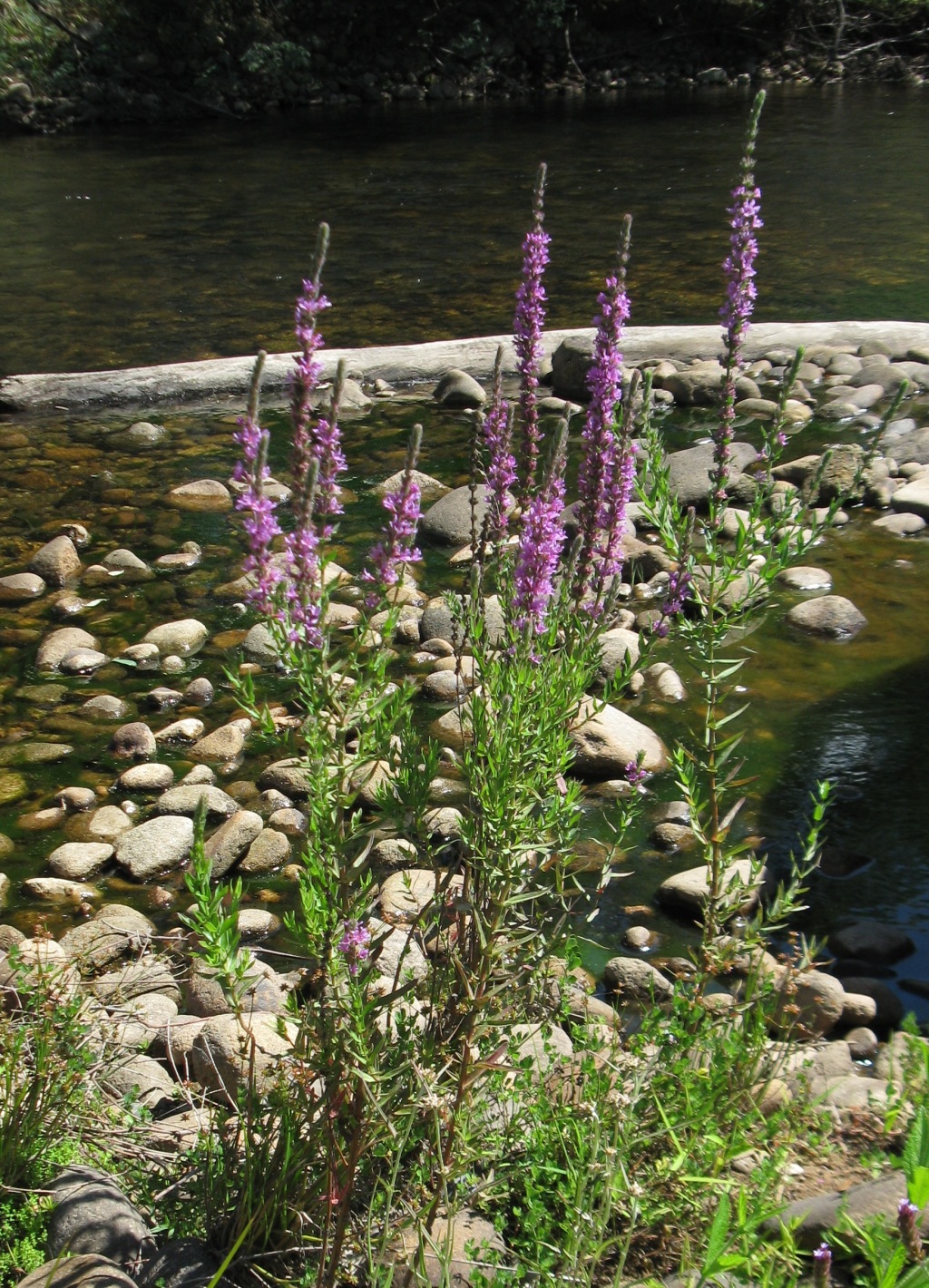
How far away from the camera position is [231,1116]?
2646 mm

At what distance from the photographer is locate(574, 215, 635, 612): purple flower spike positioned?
8.83 feet

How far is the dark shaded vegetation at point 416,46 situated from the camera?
22.8 m

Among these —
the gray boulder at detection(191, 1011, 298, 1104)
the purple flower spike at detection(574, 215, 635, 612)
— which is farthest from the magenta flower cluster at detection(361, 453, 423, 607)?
the gray boulder at detection(191, 1011, 298, 1104)

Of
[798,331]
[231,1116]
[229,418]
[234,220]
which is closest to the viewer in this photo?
[231,1116]

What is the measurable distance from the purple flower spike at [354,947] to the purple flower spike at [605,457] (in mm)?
937

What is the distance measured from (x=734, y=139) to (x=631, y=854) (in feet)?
53.9

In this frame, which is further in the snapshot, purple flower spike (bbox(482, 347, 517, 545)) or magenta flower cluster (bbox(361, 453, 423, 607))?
purple flower spike (bbox(482, 347, 517, 545))

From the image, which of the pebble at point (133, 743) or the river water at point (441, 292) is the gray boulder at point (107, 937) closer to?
the river water at point (441, 292)

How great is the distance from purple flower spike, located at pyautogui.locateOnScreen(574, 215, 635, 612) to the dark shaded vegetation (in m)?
22.1

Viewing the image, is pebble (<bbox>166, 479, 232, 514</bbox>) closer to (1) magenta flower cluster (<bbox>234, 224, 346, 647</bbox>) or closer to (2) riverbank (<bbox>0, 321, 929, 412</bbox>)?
(2) riverbank (<bbox>0, 321, 929, 412</bbox>)

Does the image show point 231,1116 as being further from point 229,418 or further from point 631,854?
point 229,418

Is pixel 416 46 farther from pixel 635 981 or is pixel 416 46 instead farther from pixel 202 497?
pixel 635 981

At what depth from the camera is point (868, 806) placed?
15.1ft

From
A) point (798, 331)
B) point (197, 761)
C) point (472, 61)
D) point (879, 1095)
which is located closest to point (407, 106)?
point (472, 61)
